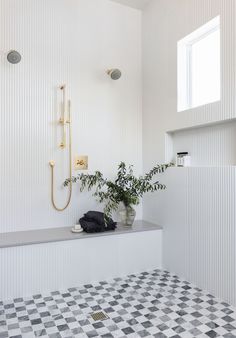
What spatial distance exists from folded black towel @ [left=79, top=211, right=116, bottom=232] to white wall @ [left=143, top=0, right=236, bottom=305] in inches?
22.5

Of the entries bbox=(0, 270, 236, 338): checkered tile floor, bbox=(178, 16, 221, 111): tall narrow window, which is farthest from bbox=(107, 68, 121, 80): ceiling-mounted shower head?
bbox=(0, 270, 236, 338): checkered tile floor

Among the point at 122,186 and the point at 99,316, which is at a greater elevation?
the point at 122,186

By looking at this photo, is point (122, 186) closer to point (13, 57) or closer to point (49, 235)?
point (49, 235)

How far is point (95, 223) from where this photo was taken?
7.81 ft

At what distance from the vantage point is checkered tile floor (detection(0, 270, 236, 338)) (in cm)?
159

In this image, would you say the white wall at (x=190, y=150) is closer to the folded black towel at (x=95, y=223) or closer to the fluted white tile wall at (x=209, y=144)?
the fluted white tile wall at (x=209, y=144)

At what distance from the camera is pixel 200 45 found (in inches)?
94.7

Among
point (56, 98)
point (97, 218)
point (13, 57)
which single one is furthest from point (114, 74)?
point (97, 218)

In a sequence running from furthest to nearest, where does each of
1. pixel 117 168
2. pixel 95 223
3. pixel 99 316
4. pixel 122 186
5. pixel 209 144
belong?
pixel 117 168
pixel 122 186
pixel 95 223
pixel 209 144
pixel 99 316

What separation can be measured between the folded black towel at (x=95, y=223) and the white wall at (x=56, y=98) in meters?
0.28

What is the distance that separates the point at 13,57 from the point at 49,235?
1512 millimetres

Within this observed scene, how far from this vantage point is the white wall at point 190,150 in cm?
194

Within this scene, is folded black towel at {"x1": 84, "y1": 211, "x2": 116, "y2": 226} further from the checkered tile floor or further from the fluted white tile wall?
the fluted white tile wall

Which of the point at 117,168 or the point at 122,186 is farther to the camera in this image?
the point at 117,168
